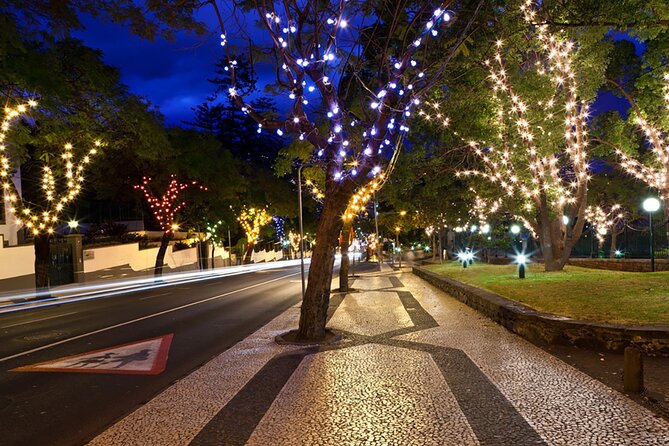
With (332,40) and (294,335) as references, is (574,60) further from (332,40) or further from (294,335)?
(294,335)

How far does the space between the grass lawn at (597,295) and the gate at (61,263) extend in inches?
921

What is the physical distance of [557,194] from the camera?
18219 millimetres

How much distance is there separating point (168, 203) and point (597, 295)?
26.2 m

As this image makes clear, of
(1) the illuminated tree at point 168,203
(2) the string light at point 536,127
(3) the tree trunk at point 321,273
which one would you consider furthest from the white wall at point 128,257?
(3) the tree trunk at point 321,273

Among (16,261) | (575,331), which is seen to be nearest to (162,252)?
(16,261)

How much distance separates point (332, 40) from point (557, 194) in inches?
459

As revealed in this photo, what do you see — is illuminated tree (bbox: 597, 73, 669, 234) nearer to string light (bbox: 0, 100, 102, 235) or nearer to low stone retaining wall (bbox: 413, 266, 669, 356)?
low stone retaining wall (bbox: 413, 266, 669, 356)

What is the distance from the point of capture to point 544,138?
17.1 meters

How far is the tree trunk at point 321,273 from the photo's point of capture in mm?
9789

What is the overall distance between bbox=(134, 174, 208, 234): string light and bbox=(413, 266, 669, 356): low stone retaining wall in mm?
24884

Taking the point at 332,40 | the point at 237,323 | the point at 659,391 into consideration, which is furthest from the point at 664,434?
the point at 237,323

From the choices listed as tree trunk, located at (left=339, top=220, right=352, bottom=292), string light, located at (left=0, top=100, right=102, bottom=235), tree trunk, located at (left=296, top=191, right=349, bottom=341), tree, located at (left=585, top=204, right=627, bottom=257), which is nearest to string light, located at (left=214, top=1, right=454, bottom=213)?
tree trunk, located at (left=296, top=191, right=349, bottom=341)

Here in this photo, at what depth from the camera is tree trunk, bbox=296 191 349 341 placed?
9789mm

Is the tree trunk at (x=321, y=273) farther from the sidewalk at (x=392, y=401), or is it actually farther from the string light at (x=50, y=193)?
the string light at (x=50, y=193)
